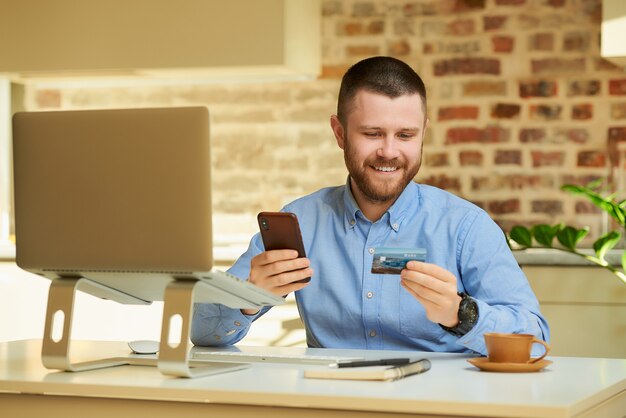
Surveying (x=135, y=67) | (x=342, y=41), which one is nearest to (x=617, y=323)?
(x=342, y=41)

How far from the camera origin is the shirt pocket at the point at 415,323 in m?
2.28

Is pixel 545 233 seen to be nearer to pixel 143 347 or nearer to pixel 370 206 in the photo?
pixel 370 206

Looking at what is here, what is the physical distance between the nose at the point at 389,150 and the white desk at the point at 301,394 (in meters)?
0.60

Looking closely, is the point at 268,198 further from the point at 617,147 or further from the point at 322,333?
the point at 322,333

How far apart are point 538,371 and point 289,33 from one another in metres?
2.42

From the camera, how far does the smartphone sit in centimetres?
204

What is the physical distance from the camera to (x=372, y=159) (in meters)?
2.36

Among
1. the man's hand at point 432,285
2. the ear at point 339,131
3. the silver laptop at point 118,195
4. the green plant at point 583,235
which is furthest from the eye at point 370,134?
the green plant at point 583,235

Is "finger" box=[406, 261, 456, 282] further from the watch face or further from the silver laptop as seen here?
the silver laptop

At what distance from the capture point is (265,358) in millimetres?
2002

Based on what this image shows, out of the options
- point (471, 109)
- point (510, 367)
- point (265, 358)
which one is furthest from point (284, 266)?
point (471, 109)

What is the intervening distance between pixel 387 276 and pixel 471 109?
2.10 m

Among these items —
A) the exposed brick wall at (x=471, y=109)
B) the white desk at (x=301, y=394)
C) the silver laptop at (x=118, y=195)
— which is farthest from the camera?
the exposed brick wall at (x=471, y=109)

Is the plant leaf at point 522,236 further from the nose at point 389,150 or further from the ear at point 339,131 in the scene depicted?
the nose at point 389,150
